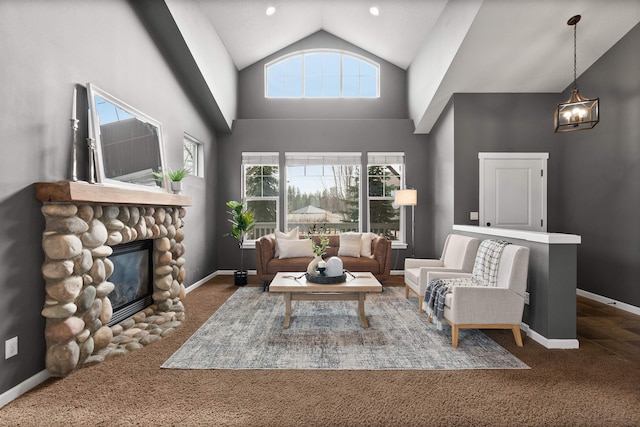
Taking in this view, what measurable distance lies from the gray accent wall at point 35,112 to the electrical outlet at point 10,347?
0.08 feet

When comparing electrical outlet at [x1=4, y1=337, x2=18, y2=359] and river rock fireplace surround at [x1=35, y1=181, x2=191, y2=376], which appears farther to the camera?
river rock fireplace surround at [x1=35, y1=181, x2=191, y2=376]

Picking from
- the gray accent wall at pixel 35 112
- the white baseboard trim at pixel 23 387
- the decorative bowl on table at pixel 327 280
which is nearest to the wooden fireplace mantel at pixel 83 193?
the gray accent wall at pixel 35 112

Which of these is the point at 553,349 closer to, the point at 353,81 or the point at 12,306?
the point at 12,306

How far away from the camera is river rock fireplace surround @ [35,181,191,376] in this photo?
8.38 ft

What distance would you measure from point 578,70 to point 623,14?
98cm

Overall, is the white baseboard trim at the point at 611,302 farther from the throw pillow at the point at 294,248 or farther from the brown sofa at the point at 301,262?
the throw pillow at the point at 294,248

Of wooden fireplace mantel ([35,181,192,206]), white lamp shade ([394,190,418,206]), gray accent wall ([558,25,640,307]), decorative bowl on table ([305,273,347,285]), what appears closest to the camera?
wooden fireplace mantel ([35,181,192,206])

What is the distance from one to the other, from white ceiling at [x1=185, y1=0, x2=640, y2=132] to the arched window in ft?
1.10

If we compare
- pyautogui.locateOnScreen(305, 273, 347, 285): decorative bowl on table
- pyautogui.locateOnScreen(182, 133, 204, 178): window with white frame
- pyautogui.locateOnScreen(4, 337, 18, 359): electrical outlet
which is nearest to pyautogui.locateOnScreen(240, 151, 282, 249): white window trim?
pyautogui.locateOnScreen(182, 133, 204, 178): window with white frame

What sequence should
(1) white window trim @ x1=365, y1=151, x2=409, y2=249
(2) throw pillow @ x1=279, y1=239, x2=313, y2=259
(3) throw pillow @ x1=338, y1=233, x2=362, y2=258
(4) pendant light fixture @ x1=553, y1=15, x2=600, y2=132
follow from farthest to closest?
1. (1) white window trim @ x1=365, y1=151, x2=409, y2=249
2. (3) throw pillow @ x1=338, y1=233, x2=362, y2=258
3. (2) throw pillow @ x1=279, y1=239, x2=313, y2=259
4. (4) pendant light fixture @ x1=553, y1=15, x2=600, y2=132

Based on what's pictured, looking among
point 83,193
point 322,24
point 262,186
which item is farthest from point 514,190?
point 83,193

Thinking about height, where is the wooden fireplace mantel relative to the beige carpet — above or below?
above

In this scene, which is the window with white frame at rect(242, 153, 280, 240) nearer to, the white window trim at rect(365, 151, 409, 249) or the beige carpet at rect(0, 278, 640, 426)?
the white window trim at rect(365, 151, 409, 249)

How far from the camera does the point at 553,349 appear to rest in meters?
3.18
